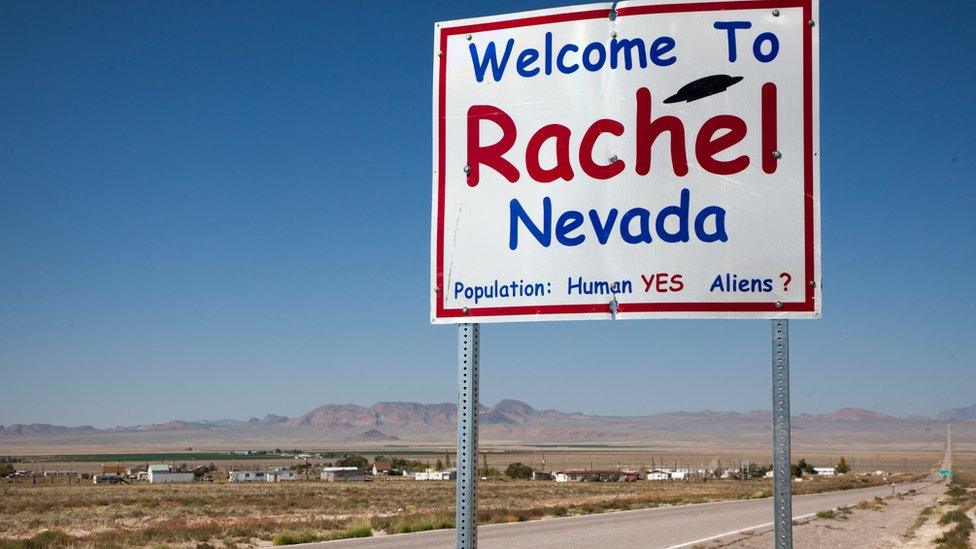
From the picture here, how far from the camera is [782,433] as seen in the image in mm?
3760

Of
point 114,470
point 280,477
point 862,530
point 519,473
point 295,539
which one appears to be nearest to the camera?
point 295,539

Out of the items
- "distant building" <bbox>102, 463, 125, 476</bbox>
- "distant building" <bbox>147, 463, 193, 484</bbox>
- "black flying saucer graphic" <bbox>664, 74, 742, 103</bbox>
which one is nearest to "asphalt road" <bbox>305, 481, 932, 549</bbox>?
"black flying saucer graphic" <bbox>664, 74, 742, 103</bbox>

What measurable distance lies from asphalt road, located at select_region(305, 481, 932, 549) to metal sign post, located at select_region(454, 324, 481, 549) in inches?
851

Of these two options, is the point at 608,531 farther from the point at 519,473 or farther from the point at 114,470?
the point at 114,470

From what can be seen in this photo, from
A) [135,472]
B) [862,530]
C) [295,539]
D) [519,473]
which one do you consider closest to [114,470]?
[135,472]

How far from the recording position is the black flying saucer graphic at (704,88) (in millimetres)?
4016

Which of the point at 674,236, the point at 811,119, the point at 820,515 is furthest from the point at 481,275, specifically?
the point at 820,515

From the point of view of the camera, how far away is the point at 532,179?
4180mm

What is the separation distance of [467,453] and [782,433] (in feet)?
4.07

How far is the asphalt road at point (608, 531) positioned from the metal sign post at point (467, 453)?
2163 centimetres

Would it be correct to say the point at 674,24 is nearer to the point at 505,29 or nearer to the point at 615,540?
the point at 505,29

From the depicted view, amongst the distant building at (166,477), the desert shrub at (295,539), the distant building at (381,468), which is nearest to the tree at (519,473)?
the distant building at (381,468)

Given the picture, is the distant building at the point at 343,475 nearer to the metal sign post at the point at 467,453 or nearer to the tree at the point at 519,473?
the tree at the point at 519,473

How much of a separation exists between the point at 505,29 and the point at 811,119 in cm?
135
